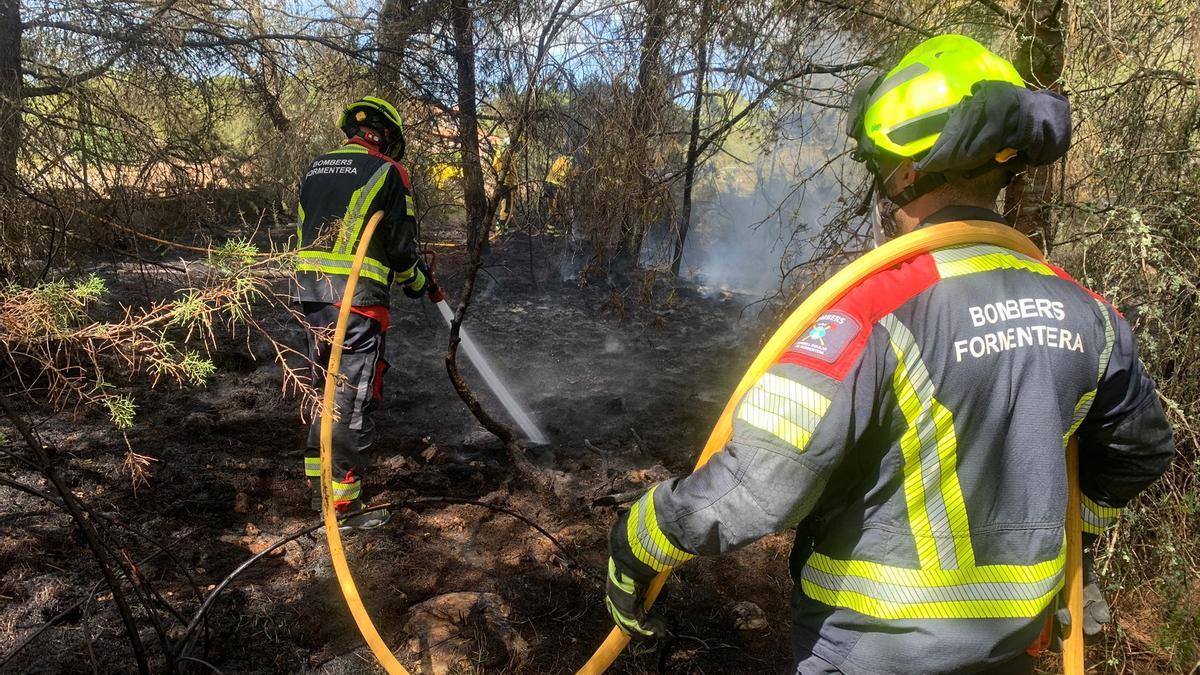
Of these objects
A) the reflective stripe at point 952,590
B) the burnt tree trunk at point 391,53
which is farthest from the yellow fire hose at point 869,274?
the burnt tree trunk at point 391,53

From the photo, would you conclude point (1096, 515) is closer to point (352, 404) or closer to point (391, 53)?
point (352, 404)

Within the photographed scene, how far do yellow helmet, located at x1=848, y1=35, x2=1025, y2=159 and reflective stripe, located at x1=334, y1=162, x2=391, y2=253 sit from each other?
286 centimetres

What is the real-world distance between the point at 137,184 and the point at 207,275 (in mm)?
3187

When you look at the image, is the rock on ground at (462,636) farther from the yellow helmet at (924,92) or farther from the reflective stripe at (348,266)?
the yellow helmet at (924,92)

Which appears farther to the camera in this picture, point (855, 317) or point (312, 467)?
point (312, 467)

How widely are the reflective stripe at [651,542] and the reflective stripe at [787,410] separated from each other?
1.03 feet

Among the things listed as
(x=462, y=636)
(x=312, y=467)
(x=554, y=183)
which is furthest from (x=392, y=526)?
(x=554, y=183)

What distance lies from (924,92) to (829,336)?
597mm

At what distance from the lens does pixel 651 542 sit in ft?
4.81

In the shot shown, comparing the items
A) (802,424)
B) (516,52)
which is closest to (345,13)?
(516,52)

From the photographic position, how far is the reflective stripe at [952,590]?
1349 millimetres

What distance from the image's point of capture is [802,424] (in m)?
1.24

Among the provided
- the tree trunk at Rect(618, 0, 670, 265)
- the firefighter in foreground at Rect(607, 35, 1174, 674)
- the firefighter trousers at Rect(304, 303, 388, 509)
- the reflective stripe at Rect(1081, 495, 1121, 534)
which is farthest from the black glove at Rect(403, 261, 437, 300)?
the reflective stripe at Rect(1081, 495, 1121, 534)

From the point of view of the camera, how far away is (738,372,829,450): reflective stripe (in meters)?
1.24
